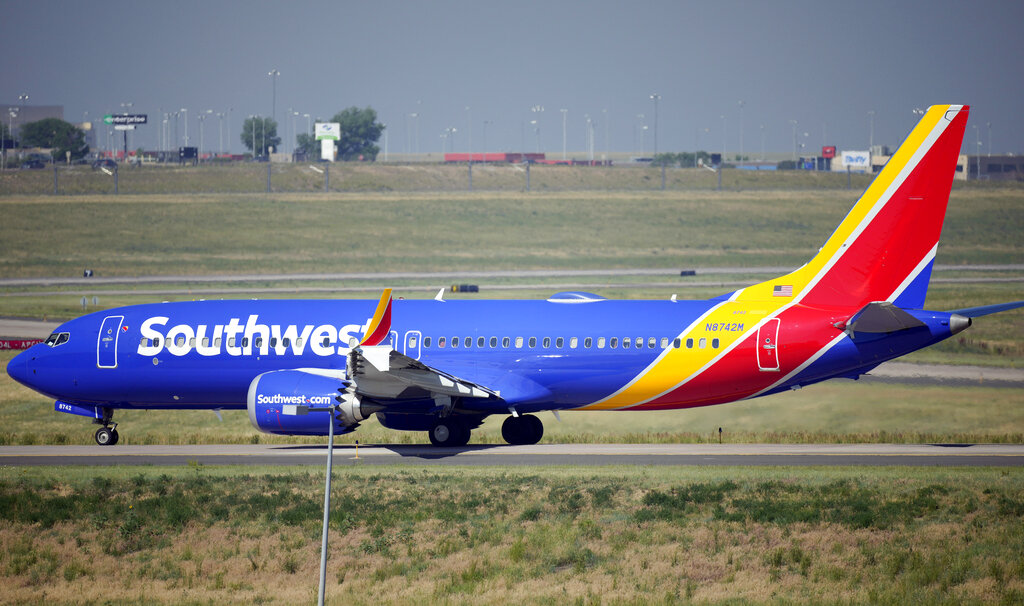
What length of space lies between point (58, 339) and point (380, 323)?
13.9 metres

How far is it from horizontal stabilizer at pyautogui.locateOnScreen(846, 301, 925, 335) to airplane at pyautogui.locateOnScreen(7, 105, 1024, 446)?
4 cm

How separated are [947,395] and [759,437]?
443 inches

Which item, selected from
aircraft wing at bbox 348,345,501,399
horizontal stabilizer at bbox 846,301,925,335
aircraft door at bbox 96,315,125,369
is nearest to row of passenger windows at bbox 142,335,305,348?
aircraft door at bbox 96,315,125,369

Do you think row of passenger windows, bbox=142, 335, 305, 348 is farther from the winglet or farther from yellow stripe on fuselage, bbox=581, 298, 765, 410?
yellow stripe on fuselage, bbox=581, 298, 765, 410

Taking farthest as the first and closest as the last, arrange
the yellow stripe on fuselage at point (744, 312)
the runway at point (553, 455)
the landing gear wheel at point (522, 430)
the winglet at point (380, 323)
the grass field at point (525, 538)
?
the landing gear wheel at point (522, 430) < the yellow stripe on fuselage at point (744, 312) < the runway at point (553, 455) < the winglet at point (380, 323) < the grass field at point (525, 538)

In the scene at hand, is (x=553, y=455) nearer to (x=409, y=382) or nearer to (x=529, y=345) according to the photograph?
(x=529, y=345)

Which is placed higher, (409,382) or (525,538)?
(409,382)

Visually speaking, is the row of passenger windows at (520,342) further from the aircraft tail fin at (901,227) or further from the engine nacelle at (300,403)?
the aircraft tail fin at (901,227)

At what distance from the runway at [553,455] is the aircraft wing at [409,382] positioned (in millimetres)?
1933

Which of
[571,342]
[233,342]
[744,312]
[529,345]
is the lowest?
[233,342]

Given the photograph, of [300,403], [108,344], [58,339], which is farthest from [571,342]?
[58,339]

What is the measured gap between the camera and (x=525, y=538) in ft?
89.4

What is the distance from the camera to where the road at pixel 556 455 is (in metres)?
34.3

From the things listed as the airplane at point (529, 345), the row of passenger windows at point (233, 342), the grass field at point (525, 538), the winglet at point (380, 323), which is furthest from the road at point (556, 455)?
the winglet at point (380, 323)
